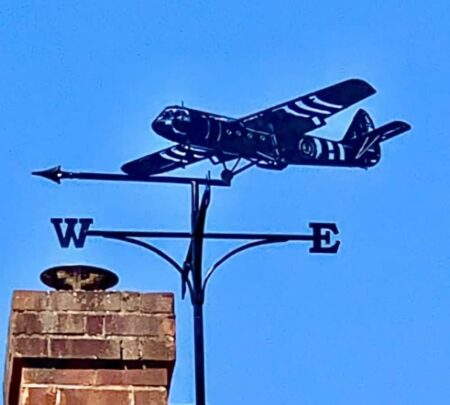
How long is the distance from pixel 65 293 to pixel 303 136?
2027mm

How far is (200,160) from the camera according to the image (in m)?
4.83

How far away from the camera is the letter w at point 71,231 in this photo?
4.32 m

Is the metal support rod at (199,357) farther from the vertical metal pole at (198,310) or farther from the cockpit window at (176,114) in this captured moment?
the cockpit window at (176,114)

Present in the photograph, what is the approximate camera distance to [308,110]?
5.16m

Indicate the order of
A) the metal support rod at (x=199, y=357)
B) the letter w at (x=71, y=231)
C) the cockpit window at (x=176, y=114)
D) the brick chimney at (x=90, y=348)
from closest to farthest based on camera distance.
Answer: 1. the brick chimney at (x=90, y=348)
2. the metal support rod at (x=199, y=357)
3. the letter w at (x=71, y=231)
4. the cockpit window at (x=176, y=114)

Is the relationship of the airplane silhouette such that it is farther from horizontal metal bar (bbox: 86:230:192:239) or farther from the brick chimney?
the brick chimney

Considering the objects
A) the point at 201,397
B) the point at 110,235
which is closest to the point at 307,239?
the point at 110,235

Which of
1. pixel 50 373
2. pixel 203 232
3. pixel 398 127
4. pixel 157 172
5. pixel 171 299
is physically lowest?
pixel 50 373

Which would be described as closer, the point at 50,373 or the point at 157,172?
the point at 50,373

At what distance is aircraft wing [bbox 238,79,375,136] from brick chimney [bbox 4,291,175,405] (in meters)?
1.86

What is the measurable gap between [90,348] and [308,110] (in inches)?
92.5

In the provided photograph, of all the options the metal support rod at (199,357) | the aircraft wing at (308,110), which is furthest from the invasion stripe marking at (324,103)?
the metal support rod at (199,357)

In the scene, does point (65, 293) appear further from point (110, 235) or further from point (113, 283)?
point (110, 235)

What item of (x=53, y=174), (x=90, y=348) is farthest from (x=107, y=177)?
(x=90, y=348)
